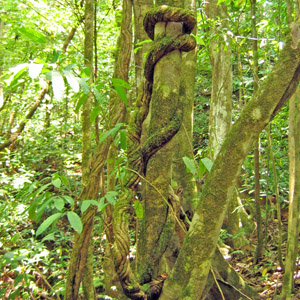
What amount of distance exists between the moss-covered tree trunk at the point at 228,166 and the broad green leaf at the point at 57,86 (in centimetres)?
68

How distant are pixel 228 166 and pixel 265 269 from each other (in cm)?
276

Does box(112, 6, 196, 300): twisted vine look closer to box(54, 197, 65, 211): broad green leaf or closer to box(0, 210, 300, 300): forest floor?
box(54, 197, 65, 211): broad green leaf

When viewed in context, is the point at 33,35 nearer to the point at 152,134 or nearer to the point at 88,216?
the point at 152,134

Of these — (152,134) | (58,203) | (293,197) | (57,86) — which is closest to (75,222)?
(58,203)

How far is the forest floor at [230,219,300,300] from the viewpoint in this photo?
311 centimetres

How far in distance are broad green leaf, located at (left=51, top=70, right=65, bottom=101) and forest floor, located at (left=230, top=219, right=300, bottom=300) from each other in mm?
2506

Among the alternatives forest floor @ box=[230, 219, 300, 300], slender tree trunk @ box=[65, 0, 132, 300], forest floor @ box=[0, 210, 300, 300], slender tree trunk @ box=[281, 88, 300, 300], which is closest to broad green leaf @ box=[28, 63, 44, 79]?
slender tree trunk @ box=[65, 0, 132, 300]

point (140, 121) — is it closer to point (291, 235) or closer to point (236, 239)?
point (291, 235)

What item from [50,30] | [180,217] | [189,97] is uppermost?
[50,30]

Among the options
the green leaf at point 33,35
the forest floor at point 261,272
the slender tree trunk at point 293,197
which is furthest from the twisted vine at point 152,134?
the forest floor at point 261,272

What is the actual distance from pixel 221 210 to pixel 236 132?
0.32 m

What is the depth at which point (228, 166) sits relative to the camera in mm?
1286

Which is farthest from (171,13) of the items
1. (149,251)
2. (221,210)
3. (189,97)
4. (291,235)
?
(291,235)

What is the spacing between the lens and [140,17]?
269 cm
